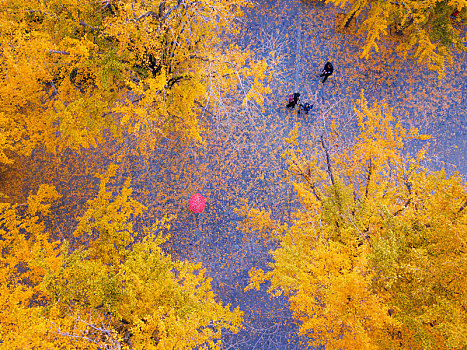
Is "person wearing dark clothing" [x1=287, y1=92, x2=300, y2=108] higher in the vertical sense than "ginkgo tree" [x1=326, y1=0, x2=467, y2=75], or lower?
lower

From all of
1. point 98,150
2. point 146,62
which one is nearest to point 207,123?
point 146,62

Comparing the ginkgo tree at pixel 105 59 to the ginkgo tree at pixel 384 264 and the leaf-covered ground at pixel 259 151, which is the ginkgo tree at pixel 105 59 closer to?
the leaf-covered ground at pixel 259 151

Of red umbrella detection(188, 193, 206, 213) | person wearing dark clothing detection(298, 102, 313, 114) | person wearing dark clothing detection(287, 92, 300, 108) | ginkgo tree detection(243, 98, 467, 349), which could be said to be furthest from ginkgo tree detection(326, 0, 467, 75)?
red umbrella detection(188, 193, 206, 213)

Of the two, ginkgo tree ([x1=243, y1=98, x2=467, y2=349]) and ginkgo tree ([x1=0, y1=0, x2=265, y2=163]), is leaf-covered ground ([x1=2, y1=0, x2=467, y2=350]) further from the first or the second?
ginkgo tree ([x1=243, y1=98, x2=467, y2=349])

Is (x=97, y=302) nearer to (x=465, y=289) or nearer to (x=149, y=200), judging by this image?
(x=149, y=200)

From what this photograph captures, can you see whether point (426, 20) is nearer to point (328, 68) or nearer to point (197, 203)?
point (328, 68)

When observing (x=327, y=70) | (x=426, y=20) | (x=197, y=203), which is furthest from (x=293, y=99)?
(x=197, y=203)

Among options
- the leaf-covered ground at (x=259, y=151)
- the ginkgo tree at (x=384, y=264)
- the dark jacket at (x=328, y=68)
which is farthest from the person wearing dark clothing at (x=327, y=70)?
the ginkgo tree at (x=384, y=264)
